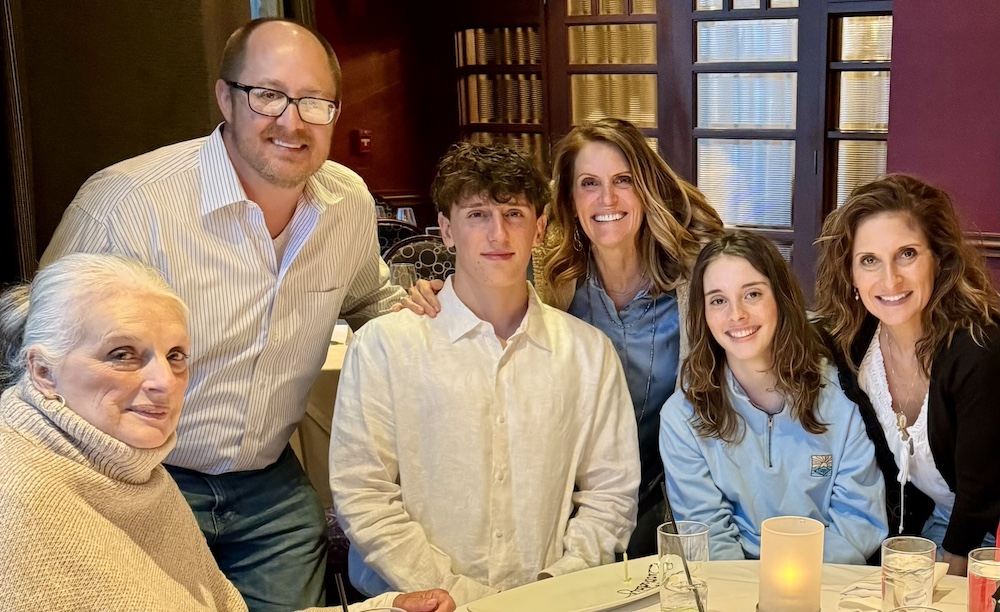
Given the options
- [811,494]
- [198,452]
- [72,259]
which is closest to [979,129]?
[811,494]

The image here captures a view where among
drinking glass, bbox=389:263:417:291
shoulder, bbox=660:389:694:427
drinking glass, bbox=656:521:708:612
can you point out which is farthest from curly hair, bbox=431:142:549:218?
drinking glass, bbox=656:521:708:612

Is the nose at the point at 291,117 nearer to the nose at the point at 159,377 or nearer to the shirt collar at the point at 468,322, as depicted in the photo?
the shirt collar at the point at 468,322

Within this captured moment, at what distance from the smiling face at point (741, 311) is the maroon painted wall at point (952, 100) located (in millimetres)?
2286

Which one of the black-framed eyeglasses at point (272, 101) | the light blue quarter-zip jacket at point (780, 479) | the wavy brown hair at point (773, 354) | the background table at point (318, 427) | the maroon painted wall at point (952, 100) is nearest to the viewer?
the light blue quarter-zip jacket at point (780, 479)

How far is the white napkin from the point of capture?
5.31 ft

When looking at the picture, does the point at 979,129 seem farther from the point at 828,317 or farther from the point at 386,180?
the point at 386,180

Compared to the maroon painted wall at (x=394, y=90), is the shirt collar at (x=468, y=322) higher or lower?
lower

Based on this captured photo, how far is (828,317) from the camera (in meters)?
2.50

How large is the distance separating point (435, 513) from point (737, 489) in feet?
2.18

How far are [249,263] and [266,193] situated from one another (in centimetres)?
17

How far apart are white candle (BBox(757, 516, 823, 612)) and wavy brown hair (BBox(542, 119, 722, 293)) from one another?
1.20m

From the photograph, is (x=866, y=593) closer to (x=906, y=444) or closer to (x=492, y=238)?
(x=906, y=444)

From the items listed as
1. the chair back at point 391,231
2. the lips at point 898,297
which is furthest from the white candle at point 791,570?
the chair back at point 391,231

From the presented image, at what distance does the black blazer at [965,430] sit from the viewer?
2199mm
